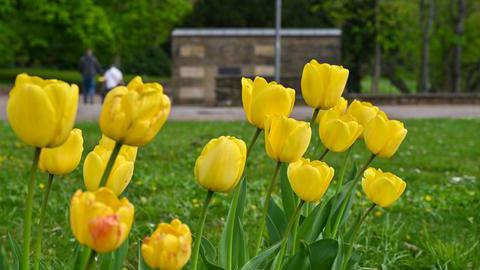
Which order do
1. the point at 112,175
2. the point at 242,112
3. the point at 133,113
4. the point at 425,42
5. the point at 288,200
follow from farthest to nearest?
the point at 425,42
the point at 242,112
the point at 288,200
the point at 112,175
the point at 133,113

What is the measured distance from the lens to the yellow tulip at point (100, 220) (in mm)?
875

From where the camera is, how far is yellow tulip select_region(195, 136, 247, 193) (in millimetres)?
1172

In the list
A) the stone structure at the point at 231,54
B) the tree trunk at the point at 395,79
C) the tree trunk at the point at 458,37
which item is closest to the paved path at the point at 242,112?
the stone structure at the point at 231,54

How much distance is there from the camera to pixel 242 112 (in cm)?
1794

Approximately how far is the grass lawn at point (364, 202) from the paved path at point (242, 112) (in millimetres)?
6286

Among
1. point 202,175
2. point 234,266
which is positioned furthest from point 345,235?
point 202,175

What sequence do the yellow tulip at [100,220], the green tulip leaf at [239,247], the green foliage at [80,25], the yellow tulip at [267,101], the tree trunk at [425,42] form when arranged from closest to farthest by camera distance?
the yellow tulip at [100,220] → the yellow tulip at [267,101] → the green tulip leaf at [239,247] → the tree trunk at [425,42] → the green foliage at [80,25]

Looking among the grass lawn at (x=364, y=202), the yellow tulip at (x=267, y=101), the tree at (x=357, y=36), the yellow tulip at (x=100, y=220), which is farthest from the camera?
Result: the tree at (x=357, y=36)

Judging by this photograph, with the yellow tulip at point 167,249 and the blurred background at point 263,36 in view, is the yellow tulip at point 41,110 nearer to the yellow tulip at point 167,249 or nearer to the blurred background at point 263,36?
the yellow tulip at point 167,249

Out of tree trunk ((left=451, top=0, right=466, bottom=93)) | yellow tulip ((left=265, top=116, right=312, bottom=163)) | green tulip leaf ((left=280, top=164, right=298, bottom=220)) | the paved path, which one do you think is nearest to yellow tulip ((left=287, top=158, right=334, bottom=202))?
yellow tulip ((left=265, top=116, right=312, bottom=163))

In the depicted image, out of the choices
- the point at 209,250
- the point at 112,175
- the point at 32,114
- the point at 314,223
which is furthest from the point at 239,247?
the point at 32,114

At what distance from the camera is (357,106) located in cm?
170

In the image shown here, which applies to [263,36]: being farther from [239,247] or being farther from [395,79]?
[239,247]

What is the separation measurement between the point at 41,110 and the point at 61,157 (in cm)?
32
